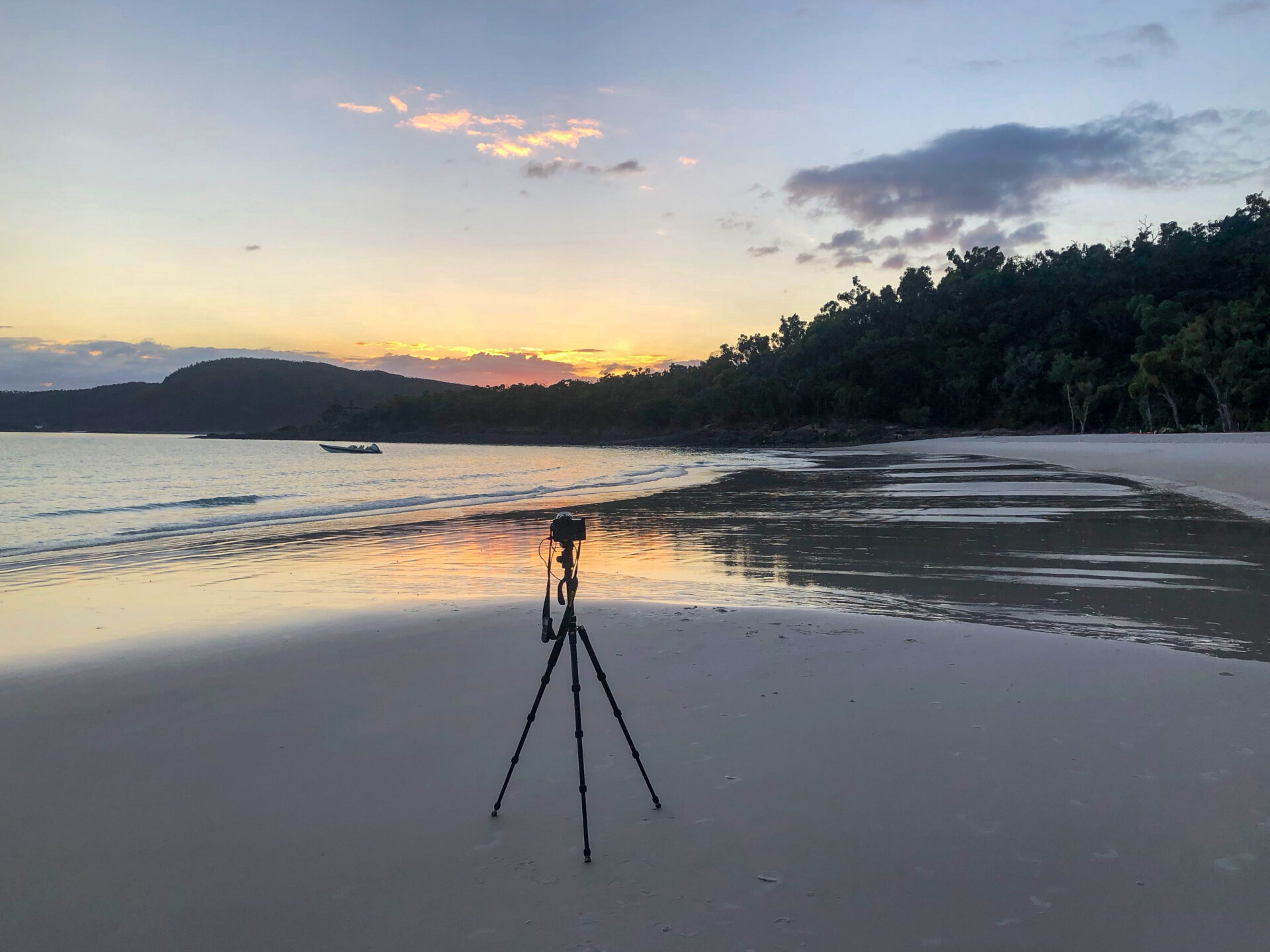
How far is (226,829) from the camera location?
3.15 metres

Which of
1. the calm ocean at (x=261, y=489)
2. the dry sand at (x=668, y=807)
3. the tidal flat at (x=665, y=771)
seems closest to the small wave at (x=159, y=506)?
the calm ocean at (x=261, y=489)

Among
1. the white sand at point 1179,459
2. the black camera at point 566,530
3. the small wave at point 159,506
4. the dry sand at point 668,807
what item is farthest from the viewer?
the small wave at point 159,506

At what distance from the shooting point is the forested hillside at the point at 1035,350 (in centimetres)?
5325

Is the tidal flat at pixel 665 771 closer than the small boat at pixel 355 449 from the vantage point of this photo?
Yes

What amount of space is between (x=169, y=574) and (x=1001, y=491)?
17461mm

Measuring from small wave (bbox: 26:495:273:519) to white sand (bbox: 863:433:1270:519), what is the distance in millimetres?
23471

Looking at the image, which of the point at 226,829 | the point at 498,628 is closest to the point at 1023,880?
the point at 226,829

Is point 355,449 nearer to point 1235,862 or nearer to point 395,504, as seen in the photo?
point 395,504

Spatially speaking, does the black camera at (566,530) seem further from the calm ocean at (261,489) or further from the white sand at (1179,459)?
the calm ocean at (261,489)

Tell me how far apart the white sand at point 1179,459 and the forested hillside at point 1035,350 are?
38.0 feet

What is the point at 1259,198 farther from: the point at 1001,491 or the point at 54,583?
the point at 54,583

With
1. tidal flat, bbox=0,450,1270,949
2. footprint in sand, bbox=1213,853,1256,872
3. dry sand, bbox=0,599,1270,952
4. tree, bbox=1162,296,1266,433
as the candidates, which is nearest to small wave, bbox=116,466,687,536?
tidal flat, bbox=0,450,1270,949

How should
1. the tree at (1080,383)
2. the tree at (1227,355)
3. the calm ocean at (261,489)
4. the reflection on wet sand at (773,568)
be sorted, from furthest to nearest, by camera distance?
the tree at (1080,383), the tree at (1227,355), the calm ocean at (261,489), the reflection on wet sand at (773,568)

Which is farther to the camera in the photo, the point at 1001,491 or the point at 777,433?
the point at 777,433
